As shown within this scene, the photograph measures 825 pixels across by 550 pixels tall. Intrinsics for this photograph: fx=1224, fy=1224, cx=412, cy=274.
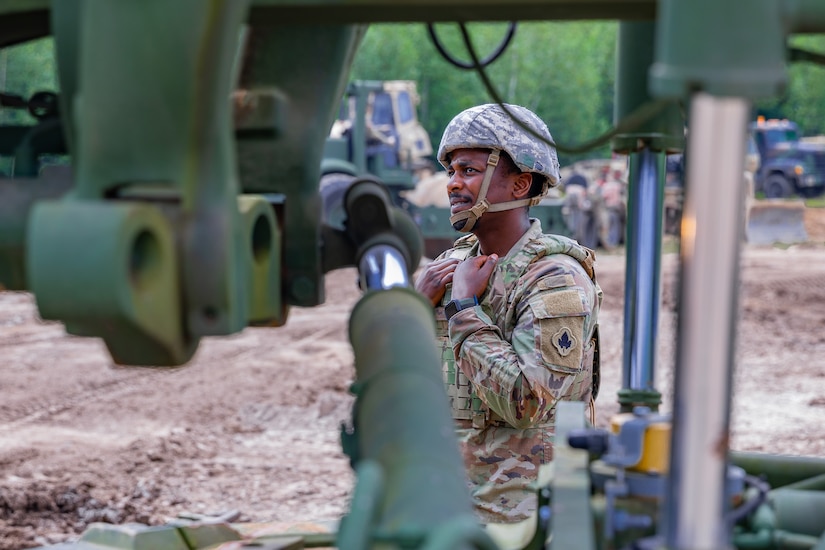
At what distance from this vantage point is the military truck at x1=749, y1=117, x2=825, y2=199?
32531 millimetres

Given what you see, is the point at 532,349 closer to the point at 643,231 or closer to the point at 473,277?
the point at 473,277

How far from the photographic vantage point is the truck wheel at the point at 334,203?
2.05 m

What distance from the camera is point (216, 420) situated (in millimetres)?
9242

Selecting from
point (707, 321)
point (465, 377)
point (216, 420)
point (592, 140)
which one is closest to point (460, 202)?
point (465, 377)

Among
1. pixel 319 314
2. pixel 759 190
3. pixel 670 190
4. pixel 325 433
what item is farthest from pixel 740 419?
pixel 759 190

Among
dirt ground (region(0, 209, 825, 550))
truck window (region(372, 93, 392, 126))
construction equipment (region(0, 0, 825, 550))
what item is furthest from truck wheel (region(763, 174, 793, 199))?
construction equipment (region(0, 0, 825, 550))

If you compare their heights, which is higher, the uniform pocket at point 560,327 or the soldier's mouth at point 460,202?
the soldier's mouth at point 460,202

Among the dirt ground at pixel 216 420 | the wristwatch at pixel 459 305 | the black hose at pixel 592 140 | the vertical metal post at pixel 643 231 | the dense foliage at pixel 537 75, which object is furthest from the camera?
the dense foliage at pixel 537 75

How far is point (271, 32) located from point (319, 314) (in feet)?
42.8

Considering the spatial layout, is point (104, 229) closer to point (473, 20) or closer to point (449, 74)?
point (473, 20)

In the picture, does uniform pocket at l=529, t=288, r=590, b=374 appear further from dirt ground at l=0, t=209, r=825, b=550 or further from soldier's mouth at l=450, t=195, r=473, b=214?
dirt ground at l=0, t=209, r=825, b=550

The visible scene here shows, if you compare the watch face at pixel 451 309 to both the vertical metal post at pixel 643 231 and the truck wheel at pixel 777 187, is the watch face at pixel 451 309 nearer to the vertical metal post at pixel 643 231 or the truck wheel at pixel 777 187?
the vertical metal post at pixel 643 231

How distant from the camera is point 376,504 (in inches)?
55.9

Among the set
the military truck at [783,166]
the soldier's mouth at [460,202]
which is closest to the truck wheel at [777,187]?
the military truck at [783,166]
